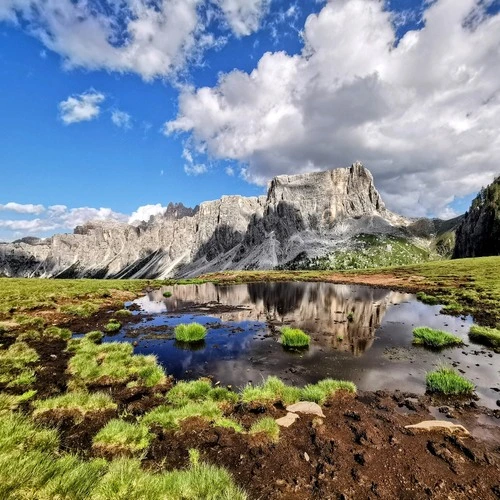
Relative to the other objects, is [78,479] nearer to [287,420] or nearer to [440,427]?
[287,420]

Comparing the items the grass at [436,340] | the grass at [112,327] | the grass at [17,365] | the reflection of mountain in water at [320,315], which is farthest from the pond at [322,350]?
the grass at [17,365]

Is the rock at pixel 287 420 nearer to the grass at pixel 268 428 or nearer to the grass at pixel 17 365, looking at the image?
the grass at pixel 268 428

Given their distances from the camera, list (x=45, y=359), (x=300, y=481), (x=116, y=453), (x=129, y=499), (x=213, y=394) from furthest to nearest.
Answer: (x=45, y=359), (x=213, y=394), (x=116, y=453), (x=300, y=481), (x=129, y=499)

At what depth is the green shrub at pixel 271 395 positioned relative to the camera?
48.7ft

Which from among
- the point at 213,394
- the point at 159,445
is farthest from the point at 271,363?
the point at 159,445

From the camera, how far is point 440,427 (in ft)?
40.1

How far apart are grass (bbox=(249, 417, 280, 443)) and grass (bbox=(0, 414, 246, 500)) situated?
348 centimetres

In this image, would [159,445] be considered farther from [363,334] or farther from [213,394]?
[363,334]

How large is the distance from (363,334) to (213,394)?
20.0 meters

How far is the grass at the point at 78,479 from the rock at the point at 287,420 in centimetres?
465

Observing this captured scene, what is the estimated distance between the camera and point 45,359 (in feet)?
69.5

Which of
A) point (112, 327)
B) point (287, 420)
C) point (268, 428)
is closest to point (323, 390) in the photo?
point (287, 420)

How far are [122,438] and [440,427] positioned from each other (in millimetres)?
12093

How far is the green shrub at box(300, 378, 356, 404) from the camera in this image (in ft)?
49.1
